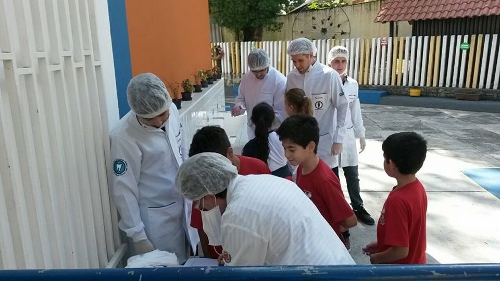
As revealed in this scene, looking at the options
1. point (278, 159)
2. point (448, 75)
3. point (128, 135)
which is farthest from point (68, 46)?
point (448, 75)

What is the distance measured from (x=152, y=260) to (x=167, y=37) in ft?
8.33

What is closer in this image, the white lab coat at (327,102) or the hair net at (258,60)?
the white lab coat at (327,102)

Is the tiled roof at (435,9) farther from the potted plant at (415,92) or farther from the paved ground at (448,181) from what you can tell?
the paved ground at (448,181)

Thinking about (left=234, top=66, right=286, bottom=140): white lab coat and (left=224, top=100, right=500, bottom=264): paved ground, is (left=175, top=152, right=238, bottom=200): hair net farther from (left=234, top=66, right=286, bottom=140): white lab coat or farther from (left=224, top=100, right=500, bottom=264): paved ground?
(left=234, top=66, right=286, bottom=140): white lab coat

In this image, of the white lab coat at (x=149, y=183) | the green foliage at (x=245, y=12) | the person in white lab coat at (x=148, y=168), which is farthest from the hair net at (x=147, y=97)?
the green foliage at (x=245, y=12)

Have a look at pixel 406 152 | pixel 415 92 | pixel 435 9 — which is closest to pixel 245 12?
pixel 435 9

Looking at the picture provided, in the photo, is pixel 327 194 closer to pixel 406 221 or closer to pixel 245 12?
pixel 406 221

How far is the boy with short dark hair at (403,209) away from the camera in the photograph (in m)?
1.70

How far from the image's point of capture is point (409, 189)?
176cm

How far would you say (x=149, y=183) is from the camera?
213 centimetres

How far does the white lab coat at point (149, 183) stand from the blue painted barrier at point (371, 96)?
29.2 ft

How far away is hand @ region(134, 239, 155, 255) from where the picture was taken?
2113 millimetres

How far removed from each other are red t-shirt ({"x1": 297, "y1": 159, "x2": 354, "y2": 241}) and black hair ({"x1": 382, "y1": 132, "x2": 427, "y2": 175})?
0.31m

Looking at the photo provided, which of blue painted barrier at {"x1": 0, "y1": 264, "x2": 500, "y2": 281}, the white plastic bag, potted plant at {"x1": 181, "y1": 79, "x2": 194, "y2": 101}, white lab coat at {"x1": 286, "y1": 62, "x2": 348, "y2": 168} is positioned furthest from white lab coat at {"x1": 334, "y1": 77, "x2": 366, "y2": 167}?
blue painted barrier at {"x1": 0, "y1": 264, "x2": 500, "y2": 281}
